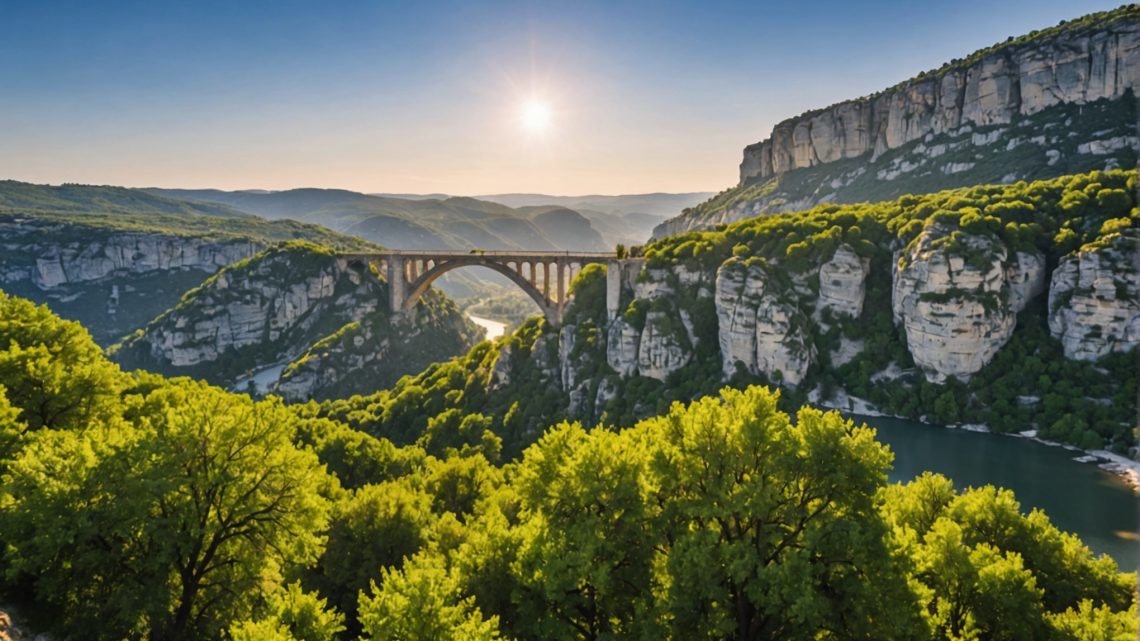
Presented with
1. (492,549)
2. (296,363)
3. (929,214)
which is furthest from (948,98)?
(492,549)

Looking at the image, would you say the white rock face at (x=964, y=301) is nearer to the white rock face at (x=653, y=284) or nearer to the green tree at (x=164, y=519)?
the white rock face at (x=653, y=284)

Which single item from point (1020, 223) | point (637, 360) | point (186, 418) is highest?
point (1020, 223)

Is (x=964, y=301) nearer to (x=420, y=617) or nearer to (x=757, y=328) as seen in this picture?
(x=757, y=328)

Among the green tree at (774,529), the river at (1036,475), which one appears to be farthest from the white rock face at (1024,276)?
the green tree at (774,529)

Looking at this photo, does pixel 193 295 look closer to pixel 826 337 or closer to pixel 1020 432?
pixel 826 337

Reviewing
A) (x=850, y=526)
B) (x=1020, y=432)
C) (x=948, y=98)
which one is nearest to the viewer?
(x=850, y=526)
